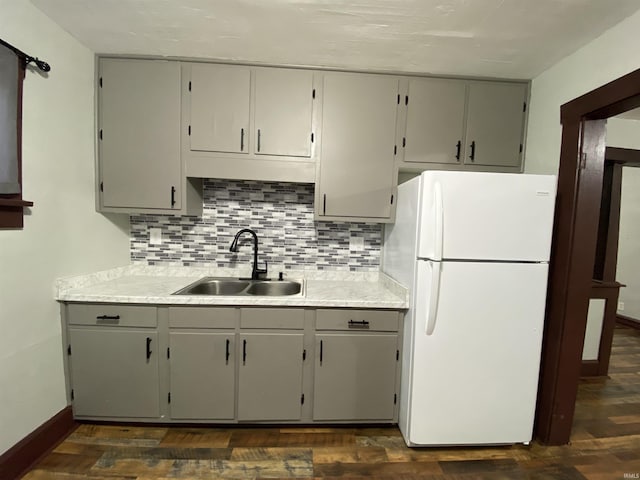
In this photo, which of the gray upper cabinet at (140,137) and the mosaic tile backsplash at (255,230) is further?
the mosaic tile backsplash at (255,230)

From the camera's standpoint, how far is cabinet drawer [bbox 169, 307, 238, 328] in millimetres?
1676

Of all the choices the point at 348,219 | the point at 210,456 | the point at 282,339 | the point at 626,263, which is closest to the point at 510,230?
the point at 348,219

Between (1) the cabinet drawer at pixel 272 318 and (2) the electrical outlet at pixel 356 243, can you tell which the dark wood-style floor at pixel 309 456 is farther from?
(2) the electrical outlet at pixel 356 243

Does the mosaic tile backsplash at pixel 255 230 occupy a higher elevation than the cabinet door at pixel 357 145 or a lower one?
lower

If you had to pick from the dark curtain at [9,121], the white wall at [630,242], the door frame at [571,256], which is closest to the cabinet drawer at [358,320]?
the door frame at [571,256]

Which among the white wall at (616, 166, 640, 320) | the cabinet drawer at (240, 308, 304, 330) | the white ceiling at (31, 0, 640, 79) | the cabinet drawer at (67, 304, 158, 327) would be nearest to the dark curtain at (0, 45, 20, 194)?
the white ceiling at (31, 0, 640, 79)

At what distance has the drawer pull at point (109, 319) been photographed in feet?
5.47

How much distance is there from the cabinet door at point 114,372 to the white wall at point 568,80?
276cm

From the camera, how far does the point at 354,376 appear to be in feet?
5.72

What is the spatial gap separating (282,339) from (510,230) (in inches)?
57.6

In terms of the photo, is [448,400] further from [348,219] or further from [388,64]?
[388,64]

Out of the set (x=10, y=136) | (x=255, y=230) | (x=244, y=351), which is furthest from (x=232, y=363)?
(x=10, y=136)

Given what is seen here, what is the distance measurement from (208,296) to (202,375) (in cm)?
51

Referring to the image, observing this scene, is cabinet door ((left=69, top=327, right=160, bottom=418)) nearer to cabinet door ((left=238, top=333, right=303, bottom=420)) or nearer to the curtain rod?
cabinet door ((left=238, top=333, right=303, bottom=420))
